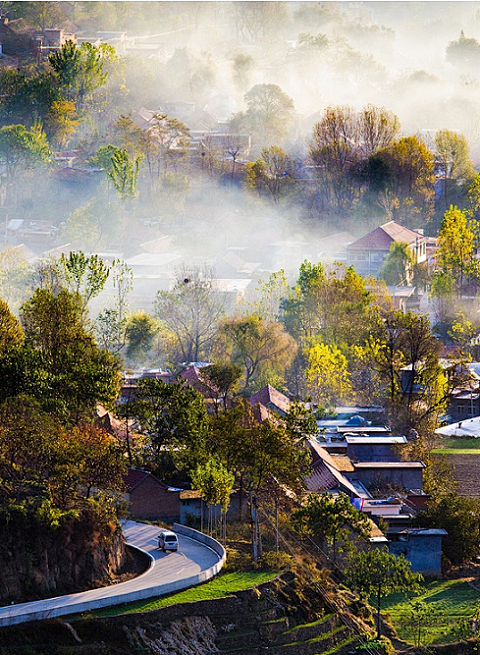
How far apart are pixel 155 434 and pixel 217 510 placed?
292 cm

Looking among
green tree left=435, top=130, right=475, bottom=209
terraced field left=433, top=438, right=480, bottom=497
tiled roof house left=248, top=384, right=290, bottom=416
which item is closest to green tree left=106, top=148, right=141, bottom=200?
green tree left=435, top=130, right=475, bottom=209

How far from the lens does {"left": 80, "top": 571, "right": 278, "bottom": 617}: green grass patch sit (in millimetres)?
23688

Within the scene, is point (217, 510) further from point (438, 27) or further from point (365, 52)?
point (438, 27)

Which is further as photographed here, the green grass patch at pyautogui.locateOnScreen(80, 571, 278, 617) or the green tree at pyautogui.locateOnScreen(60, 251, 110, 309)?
the green tree at pyautogui.locateOnScreen(60, 251, 110, 309)

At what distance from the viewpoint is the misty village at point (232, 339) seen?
25.4m

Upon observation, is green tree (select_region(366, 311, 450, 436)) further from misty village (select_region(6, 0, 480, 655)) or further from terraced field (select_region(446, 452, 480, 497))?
terraced field (select_region(446, 452, 480, 497))

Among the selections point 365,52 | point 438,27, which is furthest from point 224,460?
point 438,27

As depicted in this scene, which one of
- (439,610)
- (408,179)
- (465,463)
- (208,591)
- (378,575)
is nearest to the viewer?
(208,591)

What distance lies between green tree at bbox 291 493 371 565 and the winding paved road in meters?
2.52

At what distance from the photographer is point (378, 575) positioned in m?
27.5

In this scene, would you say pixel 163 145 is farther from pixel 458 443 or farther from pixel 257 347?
pixel 458 443

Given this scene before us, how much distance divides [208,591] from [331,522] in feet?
15.1

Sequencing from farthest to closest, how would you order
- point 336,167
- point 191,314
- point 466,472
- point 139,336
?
point 336,167 → point 191,314 → point 139,336 → point 466,472

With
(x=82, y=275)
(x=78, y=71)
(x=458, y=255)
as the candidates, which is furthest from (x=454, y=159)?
(x=82, y=275)
